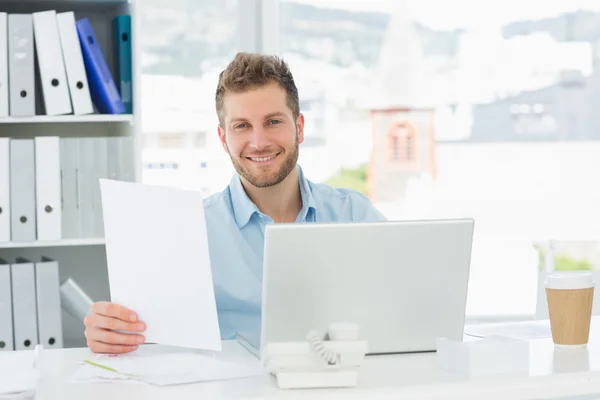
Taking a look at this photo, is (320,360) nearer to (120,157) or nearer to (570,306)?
(570,306)

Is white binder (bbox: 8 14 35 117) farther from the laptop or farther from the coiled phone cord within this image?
the coiled phone cord

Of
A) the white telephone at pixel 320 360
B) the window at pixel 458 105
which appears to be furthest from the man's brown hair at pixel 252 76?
the window at pixel 458 105

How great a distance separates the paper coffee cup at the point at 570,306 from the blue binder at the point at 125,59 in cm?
167

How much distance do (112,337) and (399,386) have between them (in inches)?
22.3

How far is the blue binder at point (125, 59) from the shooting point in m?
2.86

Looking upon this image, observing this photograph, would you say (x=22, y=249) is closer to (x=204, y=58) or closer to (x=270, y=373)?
(x=204, y=58)

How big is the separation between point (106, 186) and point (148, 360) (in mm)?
324

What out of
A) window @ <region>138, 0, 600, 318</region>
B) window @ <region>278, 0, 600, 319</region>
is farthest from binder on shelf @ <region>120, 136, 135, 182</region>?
window @ <region>278, 0, 600, 319</region>

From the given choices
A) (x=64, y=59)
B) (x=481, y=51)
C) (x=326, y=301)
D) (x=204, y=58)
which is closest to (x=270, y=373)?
(x=326, y=301)

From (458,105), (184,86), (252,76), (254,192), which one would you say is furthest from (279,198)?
(458,105)

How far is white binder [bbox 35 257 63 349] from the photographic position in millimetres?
2770

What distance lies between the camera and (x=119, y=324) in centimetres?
159

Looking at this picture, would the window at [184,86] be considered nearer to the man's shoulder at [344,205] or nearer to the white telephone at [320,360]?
the man's shoulder at [344,205]

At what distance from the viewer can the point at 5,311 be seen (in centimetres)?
274
